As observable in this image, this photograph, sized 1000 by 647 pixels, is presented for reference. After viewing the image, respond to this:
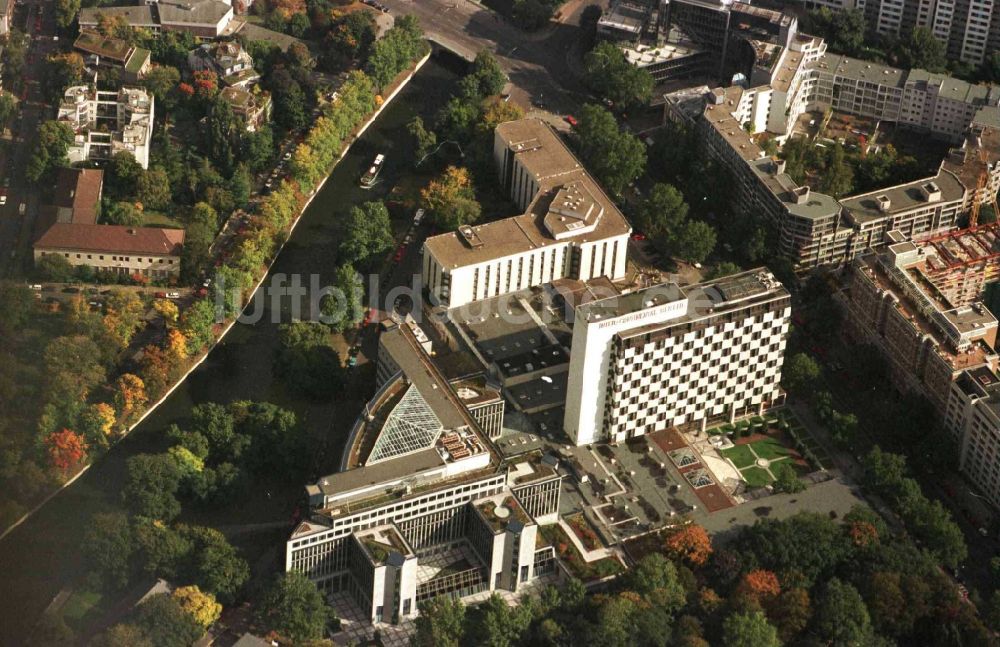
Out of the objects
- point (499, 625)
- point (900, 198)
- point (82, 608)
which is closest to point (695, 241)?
point (900, 198)

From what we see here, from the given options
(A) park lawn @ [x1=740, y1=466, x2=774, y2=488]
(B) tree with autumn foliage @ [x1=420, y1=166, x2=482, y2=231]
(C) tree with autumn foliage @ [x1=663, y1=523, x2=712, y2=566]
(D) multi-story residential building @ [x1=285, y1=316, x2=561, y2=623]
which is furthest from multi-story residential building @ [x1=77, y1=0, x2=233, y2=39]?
(C) tree with autumn foliage @ [x1=663, y1=523, x2=712, y2=566]

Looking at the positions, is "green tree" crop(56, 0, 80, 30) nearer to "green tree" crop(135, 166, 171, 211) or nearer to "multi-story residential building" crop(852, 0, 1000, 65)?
"green tree" crop(135, 166, 171, 211)

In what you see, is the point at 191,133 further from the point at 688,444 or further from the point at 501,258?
the point at 688,444

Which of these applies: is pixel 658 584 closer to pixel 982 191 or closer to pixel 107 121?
pixel 982 191

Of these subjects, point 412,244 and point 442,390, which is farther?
point 412,244

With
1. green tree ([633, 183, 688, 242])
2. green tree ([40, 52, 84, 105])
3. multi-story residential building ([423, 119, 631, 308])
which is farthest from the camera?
green tree ([40, 52, 84, 105])

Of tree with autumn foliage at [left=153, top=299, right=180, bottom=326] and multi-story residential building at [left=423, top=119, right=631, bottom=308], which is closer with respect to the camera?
tree with autumn foliage at [left=153, top=299, right=180, bottom=326]

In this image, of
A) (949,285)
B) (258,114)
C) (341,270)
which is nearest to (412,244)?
(341,270)
